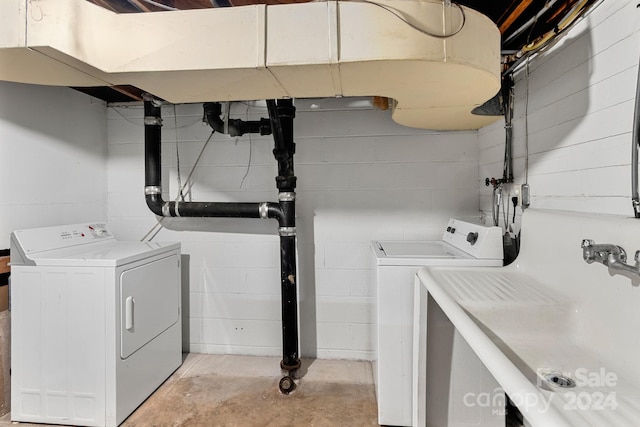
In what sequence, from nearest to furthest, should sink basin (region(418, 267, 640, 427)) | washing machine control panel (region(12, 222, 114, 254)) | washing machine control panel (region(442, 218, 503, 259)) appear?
sink basin (region(418, 267, 640, 427))
washing machine control panel (region(442, 218, 503, 259))
washing machine control panel (region(12, 222, 114, 254))

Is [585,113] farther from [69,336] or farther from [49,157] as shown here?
[49,157]

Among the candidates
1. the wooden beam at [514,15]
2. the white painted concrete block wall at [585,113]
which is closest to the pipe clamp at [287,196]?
the white painted concrete block wall at [585,113]

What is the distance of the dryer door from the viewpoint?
1.80m

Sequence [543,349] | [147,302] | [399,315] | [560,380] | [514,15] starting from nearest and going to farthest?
[560,380] → [543,349] → [514,15] → [399,315] → [147,302]

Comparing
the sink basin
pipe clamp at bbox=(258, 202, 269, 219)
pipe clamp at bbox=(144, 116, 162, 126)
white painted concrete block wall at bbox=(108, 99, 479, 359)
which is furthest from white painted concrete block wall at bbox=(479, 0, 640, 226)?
pipe clamp at bbox=(144, 116, 162, 126)

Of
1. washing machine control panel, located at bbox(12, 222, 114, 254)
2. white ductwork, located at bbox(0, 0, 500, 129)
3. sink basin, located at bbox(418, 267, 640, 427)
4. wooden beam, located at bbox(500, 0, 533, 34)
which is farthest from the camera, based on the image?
washing machine control panel, located at bbox(12, 222, 114, 254)

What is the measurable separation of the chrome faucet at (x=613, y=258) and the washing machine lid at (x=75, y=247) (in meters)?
2.11

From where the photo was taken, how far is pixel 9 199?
6.28 feet

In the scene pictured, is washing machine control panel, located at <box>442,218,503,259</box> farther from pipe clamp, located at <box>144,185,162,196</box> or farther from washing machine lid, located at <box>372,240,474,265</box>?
pipe clamp, located at <box>144,185,162,196</box>

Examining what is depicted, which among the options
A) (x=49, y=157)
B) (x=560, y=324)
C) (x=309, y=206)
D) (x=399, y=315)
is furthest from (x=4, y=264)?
Answer: (x=560, y=324)

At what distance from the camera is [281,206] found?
222cm

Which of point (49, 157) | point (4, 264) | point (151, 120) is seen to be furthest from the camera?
point (151, 120)

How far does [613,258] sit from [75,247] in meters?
2.68

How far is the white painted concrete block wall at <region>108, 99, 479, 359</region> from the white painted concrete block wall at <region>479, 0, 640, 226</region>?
0.77 m
